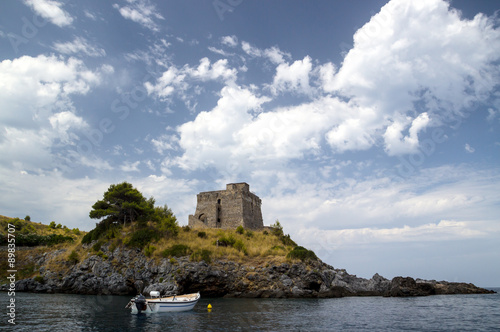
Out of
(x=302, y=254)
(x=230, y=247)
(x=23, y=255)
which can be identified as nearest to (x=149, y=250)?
(x=230, y=247)

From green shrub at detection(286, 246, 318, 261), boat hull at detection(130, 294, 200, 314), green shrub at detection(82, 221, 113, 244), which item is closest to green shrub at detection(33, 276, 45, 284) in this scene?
green shrub at detection(82, 221, 113, 244)

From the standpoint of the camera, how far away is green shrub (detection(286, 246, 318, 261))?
127 feet

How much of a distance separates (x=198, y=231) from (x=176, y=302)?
23.0 meters

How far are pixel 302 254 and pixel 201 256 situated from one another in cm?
1264

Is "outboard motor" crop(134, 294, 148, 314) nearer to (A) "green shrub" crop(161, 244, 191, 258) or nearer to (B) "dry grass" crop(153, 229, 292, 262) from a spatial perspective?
(A) "green shrub" crop(161, 244, 191, 258)

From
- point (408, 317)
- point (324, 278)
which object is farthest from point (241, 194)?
point (408, 317)

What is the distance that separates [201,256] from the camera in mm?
37094

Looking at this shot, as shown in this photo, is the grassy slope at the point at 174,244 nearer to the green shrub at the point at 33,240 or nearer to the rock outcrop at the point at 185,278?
the rock outcrop at the point at 185,278

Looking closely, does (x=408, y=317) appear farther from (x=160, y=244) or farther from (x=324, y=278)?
(x=160, y=244)

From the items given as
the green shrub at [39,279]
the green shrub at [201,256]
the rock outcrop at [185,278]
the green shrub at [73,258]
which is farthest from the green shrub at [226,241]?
the green shrub at [39,279]

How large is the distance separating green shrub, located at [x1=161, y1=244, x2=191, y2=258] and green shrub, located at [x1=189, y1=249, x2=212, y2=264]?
1.33m

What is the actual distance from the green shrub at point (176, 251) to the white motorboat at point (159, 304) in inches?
524

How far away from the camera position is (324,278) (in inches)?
1502

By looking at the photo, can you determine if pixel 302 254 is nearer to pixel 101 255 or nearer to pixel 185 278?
pixel 185 278
